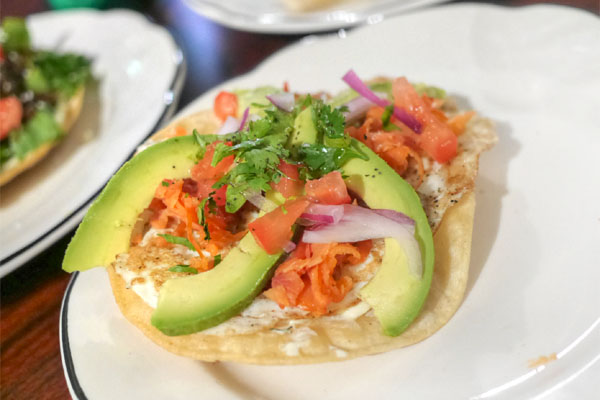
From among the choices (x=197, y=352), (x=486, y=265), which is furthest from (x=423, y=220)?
(x=197, y=352)

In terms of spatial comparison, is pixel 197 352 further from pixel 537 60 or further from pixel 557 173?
pixel 537 60

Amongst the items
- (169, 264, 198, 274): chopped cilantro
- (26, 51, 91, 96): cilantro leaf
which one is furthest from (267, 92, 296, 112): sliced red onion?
(26, 51, 91, 96): cilantro leaf

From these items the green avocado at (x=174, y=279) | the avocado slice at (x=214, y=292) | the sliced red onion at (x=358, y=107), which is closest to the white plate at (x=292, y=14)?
the sliced red onion at (x=358, y=107)

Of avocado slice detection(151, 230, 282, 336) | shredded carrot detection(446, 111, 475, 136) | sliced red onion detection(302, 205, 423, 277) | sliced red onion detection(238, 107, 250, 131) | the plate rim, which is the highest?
sliced red onion detection(238, 107, 250, 131)

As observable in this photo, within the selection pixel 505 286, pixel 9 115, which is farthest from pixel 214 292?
pixel 9 115

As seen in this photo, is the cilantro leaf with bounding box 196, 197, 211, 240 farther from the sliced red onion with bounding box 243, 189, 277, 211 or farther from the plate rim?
the plate rim
